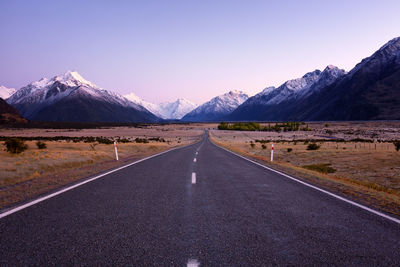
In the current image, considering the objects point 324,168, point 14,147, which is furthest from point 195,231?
point 14,147

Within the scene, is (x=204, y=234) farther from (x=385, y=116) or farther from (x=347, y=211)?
(x=385, y=116)

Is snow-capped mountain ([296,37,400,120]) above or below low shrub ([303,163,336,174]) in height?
above

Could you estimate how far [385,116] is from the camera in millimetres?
134875

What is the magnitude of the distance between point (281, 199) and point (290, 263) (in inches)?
134

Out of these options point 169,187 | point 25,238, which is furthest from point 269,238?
point 169,187

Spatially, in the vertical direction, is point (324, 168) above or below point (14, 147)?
below

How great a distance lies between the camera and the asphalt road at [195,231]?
11.6ft

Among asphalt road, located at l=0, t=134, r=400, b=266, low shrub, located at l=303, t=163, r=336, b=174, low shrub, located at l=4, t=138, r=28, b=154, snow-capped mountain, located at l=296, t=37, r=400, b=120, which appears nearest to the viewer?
asphalt road, located at l=0, t=134, r=400, b=266

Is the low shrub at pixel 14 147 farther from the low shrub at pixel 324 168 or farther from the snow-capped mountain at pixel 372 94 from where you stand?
the snow-capped mountain at pixel 372 94

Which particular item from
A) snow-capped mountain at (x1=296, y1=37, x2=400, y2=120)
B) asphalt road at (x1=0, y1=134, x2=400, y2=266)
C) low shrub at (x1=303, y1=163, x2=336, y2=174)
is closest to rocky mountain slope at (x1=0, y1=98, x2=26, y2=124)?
low shrub at (x1=303, y1=163, x2=336, y2=174)

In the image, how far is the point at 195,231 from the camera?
4434 mm

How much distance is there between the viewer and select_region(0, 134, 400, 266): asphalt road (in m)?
3.52

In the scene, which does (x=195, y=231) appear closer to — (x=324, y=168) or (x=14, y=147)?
(x=324, y=168)

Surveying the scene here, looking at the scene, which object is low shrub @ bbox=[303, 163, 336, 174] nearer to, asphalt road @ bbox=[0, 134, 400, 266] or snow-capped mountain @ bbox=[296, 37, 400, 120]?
asphalt road @ bbox=[0, 134, 400, 266]
